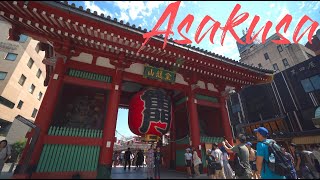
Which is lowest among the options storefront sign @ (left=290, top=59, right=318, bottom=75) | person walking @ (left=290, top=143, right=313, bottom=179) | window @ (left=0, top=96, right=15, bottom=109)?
person walking @ (left=290, top=143, right=313, bottom=179)

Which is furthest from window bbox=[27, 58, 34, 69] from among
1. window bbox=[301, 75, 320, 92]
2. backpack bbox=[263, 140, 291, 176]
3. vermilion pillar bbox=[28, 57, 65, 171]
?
window bbox=[301, 75, 320, 92]

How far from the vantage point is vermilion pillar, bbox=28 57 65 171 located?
18.9 feet

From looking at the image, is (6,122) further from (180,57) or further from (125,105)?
(180,57)

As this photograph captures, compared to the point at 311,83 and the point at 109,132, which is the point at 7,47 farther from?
the point at 311,83

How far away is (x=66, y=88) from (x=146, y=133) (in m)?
4.30

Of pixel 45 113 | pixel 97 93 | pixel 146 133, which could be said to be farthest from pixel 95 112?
pixel 146 133

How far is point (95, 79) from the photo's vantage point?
7547 mm

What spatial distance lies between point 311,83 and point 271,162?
842 inches

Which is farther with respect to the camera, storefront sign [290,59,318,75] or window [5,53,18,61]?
window [5,53,18,61]

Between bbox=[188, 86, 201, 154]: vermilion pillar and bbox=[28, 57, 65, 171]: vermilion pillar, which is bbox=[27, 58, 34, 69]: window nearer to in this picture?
bbox=[28, 57, 65, 171]: vermilion pillar

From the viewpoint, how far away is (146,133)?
725cm

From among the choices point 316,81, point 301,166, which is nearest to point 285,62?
point 316,81

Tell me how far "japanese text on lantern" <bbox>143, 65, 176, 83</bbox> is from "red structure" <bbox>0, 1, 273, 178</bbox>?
5 centimetres

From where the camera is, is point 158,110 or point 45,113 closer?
point 45,113
